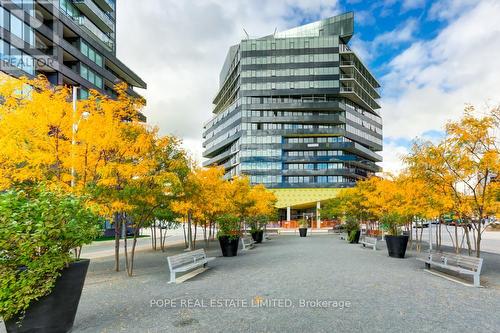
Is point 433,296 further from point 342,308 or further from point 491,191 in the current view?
point 491,191

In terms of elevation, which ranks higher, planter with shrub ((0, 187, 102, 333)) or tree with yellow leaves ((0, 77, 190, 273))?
tree with yellow leaves ((0, 77, 190, 273))

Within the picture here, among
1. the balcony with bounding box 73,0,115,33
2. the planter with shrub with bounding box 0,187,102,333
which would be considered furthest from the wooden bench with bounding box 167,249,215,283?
the balcony with bounding box 73,0,115,33

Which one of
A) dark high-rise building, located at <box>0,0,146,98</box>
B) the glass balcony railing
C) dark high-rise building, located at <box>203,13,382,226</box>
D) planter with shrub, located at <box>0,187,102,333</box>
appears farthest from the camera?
dark high-rise building, located at <box>203,13,382,226</box>

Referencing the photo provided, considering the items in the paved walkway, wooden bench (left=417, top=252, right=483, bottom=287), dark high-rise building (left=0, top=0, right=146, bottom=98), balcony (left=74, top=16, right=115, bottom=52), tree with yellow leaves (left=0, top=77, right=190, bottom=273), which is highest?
balcony (left=74, top=16, right=115, bottom=52)

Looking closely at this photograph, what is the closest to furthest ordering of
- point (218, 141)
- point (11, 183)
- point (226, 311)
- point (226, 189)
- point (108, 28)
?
point (226, 311) → point (11, 183) → point (226, 189) → point (108, 28) → point (218, 141)

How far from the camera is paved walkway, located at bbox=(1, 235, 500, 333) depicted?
6.50m

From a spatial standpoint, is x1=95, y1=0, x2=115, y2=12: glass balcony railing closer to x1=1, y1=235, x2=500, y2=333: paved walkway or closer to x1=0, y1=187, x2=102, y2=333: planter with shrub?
x1=1, y1=235, x2=500, y2=333: paved walkway

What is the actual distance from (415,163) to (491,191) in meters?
2.57

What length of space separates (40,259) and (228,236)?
41.2 ft

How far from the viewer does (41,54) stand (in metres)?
32.2

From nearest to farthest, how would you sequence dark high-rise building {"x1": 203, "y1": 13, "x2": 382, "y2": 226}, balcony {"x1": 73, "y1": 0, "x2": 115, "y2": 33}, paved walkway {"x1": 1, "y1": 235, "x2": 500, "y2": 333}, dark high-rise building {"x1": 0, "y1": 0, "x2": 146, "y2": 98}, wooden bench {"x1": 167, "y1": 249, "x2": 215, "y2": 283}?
paved walkway {"x1": 1, "y1": 235, "x2": 500, "y2": 333}, wooden bench {"x1": 167, "y1": 249, "x2": 215, "y2": 283}, dark high-rise building {"x1": 0, "y1": 0, "x2": 146, "y2": 98}, balcony {"x1": 73, "y1": 0, "x2": 115, "y2": 33}, dark high-rise building {"x1": 203, "y1": 13, "x2": 382, "y2": 226}

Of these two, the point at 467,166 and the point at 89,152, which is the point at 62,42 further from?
the point at 467,166

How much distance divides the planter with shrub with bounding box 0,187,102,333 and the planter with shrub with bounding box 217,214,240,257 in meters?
11.6

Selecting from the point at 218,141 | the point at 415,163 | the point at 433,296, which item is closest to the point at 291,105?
the point at 218,141
